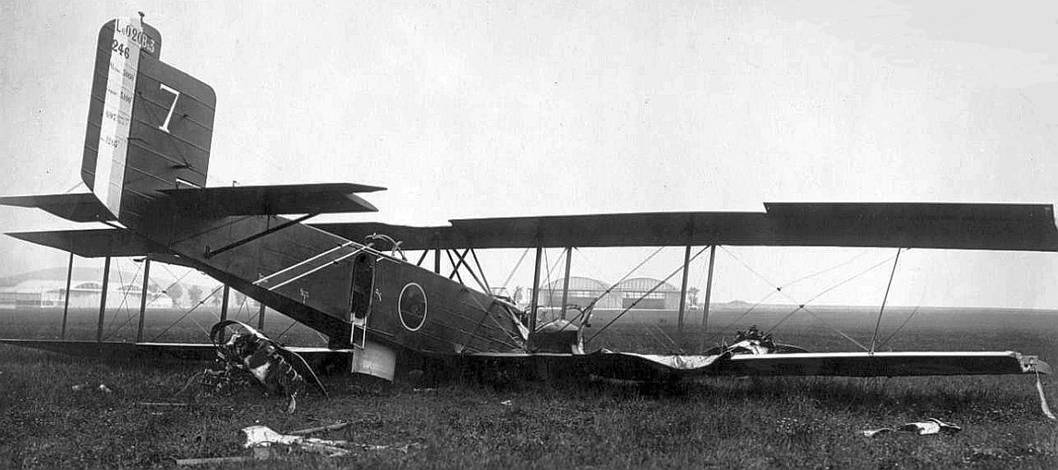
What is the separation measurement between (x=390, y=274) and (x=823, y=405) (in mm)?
5381

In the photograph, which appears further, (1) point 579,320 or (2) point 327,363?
(1) point 579,320

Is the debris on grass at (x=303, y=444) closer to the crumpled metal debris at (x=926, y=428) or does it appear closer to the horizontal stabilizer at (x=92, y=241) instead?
the crumpled metal debris at (x=926, y=428)

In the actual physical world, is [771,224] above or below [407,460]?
above

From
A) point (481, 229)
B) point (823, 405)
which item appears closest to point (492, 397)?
point (481, 229)

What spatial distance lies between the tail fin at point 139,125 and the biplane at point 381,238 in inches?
0.5

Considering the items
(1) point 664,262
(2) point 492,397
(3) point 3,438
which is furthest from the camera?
(1) point 664,262

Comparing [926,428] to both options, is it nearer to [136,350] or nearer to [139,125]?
[139,125]

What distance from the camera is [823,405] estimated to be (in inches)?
328

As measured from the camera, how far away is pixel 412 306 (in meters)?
9.83

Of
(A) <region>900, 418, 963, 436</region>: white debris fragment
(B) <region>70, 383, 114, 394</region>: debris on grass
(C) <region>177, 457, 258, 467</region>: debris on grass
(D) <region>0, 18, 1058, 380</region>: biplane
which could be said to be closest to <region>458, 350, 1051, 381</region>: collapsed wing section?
(D) <region>0, 18, 1058, 380</region>: biplane

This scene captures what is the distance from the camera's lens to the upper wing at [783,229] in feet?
27.5

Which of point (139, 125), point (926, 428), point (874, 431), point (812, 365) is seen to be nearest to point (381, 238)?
point (139, 125)

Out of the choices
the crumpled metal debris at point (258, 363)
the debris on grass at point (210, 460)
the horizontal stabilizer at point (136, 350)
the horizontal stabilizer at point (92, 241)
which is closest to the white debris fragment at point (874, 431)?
the debris on grass at point (210, 460)

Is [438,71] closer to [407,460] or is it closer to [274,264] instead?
[274,264]
